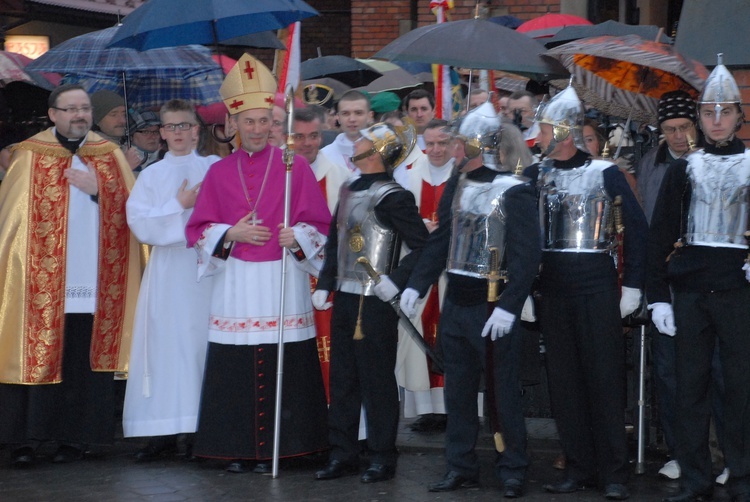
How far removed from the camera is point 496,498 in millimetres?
6414

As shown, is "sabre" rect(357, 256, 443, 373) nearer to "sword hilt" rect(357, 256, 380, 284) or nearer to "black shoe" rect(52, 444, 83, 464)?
"sword hilt" rect(357, 256, 380, 284)

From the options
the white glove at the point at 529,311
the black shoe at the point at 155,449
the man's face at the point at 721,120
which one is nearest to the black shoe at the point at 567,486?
the white glove at the point at 529,311

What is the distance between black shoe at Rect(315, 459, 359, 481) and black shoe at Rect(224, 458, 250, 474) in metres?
0.46

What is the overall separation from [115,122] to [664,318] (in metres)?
4.56

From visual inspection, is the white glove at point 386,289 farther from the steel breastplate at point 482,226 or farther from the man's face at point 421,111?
the man's face at point 421,111

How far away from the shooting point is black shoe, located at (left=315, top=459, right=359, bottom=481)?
22.5 feet

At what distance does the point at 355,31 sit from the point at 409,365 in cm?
933

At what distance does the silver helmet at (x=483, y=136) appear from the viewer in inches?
255

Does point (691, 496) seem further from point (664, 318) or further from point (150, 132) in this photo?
point (150, 132)

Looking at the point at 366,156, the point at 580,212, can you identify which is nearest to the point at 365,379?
the point at 366,156

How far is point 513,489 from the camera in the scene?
21.0 feet

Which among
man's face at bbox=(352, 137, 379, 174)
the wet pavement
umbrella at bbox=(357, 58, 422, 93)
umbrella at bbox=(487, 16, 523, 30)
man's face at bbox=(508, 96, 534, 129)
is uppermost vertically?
umbrella at bbox=(487, 16, 523, 30)

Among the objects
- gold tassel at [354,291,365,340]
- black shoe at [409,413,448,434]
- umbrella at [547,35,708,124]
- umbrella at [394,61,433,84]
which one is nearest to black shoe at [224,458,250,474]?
gold tassel at [354,291,365,340]

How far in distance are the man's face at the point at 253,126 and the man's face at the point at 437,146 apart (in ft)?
4.14
